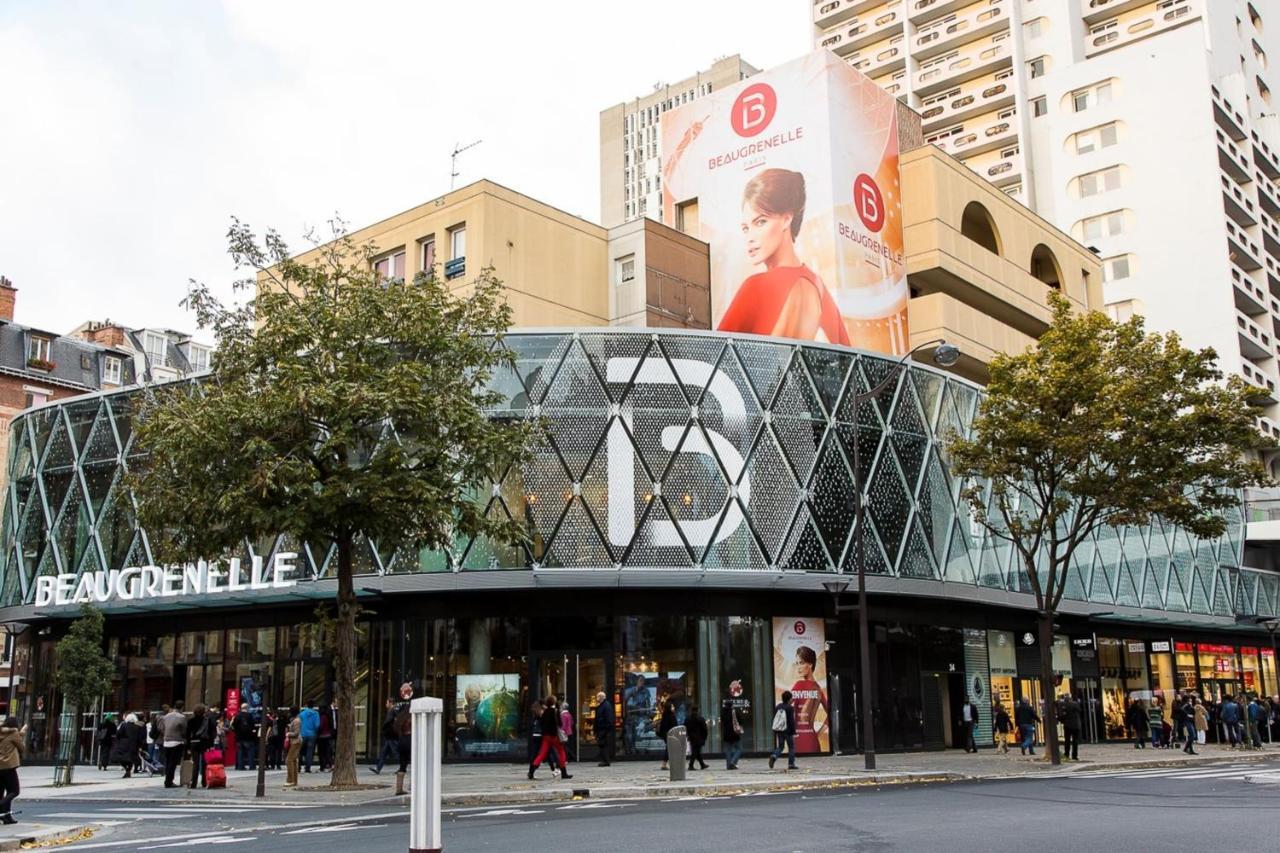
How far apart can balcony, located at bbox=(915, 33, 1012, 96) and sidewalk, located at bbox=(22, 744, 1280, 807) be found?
5166 cm

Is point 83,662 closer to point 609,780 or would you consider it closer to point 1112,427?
point 609,780

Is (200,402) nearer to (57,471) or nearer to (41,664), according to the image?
(57,471)

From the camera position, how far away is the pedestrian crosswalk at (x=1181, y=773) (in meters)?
23.0

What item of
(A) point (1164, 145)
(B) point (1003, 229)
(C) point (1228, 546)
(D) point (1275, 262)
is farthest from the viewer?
(D) point (1275, 262)

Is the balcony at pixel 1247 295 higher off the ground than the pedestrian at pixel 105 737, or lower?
higher

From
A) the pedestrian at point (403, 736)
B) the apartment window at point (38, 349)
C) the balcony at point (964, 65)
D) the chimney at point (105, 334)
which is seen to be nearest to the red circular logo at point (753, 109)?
the pedestrian at point (403, 736)

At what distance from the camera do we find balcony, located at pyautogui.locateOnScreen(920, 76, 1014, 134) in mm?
72125

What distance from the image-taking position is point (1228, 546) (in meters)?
49.6

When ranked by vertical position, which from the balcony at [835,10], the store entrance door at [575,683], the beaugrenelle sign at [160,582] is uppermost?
the balcony at [835,10]

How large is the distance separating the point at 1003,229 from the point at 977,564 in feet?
57.3

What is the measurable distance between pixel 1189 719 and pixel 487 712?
63.1ft

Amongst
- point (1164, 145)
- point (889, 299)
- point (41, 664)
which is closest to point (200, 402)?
point (41, 664)

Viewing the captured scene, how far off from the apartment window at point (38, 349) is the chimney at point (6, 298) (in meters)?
1.62

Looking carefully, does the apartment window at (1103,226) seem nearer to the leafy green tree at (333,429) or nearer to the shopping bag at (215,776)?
the leafy green tree at (333,429)
